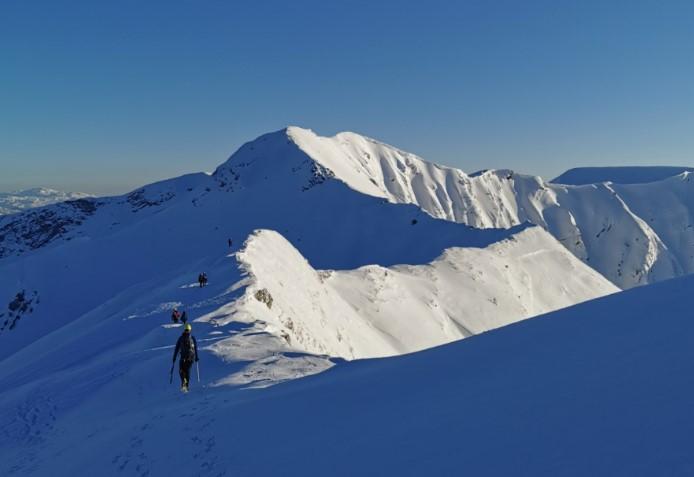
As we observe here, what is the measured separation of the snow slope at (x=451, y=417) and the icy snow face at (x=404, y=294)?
1029 cm

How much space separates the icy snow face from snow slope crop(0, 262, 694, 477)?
33.7ft

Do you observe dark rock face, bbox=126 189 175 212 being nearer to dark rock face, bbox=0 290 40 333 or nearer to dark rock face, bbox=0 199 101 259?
dark rock face, bbox=0 199 101 259

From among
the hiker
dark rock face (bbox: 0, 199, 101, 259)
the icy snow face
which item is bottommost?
the icy snow face

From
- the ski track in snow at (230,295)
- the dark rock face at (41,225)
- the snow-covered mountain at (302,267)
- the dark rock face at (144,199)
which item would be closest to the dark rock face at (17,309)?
the snow-covered mountain at (302,267)

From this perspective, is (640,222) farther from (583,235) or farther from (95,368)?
(95,368)

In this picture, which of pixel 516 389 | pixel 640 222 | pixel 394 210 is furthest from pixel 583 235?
pixel 516 389

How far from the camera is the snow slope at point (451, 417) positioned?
579 cm

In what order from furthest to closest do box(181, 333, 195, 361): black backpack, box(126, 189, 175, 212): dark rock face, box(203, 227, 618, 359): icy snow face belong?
box(126, 189, 175, 212): dark rock face < box(203, 227, 618, 359): icy snow face < box(181, 333, 195, 361): black backpack

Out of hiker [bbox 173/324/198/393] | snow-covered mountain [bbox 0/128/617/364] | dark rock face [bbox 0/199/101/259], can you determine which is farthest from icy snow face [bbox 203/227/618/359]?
dark rock face [bbox 0/199/101/259]

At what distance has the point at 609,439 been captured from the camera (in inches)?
219

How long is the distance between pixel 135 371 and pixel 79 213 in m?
150

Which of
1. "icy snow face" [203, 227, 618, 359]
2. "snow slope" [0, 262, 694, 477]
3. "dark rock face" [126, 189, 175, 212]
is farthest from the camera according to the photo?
"dark rock face" [126, 189, 175, 212]

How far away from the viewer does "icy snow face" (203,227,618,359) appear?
32.3 metres

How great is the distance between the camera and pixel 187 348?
14586 millimetres
